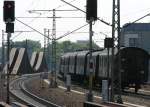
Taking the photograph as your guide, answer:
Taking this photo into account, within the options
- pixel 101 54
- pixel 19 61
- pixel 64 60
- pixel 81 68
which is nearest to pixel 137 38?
pixel 19 61

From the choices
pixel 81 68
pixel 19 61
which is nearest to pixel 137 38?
pixel 19 61

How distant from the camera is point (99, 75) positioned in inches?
1766

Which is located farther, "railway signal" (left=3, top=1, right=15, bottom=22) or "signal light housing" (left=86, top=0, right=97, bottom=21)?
"railway signal" (left=3, top=1, right=15, bottom=22)

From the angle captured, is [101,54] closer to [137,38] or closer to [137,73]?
[137,73]

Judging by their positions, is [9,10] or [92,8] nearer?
[92,8]

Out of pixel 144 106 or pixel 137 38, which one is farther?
pixel 137 38

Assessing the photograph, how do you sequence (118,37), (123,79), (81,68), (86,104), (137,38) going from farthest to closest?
(137,38) → (81,68) → (123,79) → (118,37) → (86,104)

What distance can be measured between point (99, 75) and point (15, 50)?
281 feet

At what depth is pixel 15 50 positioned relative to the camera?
129000 mm

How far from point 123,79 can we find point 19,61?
88367mm

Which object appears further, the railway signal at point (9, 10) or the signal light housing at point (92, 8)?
the railway signal at point (9, 10)

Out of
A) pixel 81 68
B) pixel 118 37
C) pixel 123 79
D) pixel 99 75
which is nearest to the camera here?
pixel 118 37

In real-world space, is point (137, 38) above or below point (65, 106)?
above

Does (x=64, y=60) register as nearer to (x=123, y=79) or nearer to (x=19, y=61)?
(x=123, y=79)
